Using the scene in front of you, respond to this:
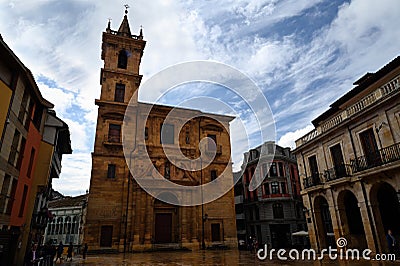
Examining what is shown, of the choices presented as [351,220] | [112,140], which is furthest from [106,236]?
[351,220]

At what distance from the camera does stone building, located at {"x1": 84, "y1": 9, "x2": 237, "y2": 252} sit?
24.7 meters

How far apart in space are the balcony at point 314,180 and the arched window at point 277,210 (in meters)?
18.0

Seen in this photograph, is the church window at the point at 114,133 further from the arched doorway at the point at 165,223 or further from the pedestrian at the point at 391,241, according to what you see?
the pedestrian at the point at 391,241

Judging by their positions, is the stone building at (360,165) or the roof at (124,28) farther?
the roof at (124,28)

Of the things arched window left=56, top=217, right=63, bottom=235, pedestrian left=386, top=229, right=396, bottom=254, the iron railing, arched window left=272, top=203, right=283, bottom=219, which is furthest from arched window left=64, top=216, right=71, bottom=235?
pedestrian left=386, top=229, right=396, bottom=254

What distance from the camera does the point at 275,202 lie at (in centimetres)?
3706

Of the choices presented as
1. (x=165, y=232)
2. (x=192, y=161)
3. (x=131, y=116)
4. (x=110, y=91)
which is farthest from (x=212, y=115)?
(x=165, y=232)

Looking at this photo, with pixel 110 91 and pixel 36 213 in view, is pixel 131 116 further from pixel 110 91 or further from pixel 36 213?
pixel 36 213

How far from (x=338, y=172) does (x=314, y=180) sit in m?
2.29

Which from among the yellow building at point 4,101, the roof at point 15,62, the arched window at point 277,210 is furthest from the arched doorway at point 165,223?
the yellow building at point 4,101

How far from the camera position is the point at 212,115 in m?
33.8

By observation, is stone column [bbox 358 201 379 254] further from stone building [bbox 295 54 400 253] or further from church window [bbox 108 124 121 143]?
church window [bbox 108 124 121 143]

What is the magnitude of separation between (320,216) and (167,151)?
16.2 meters

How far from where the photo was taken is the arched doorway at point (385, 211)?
1459cm
